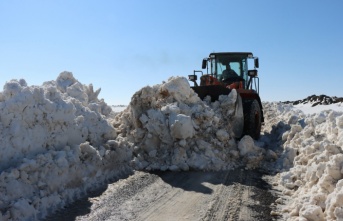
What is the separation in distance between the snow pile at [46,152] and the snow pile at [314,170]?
3089 mm

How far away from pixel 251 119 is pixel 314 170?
439cm

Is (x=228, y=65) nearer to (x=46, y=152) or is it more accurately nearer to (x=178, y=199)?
(x=178, y=199)

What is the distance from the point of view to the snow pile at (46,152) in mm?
4695

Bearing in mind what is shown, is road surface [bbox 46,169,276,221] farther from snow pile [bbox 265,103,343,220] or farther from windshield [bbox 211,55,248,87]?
windshield [bbox 211,55,248,87]

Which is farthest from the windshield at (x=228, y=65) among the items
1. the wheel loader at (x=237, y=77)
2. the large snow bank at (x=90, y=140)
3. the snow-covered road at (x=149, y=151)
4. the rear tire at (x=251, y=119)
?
the large snow bank at (x=90, y=140)

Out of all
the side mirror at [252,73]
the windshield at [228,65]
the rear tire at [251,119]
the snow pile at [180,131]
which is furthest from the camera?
the windshield at [228,65]

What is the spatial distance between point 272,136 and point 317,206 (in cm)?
614

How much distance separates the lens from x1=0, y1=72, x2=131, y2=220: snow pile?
4.70 meters

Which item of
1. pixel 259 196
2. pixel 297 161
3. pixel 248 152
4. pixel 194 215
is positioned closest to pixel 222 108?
pixel 248 152

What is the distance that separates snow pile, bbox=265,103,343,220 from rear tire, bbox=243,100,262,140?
2.98 ft

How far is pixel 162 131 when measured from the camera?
793 centimetres

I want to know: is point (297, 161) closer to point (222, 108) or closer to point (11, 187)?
point (222, 108)

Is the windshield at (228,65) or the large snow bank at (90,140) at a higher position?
the windshield at (228,65)

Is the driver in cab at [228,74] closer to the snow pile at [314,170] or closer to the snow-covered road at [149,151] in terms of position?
the snow-covered road at [149,151]
